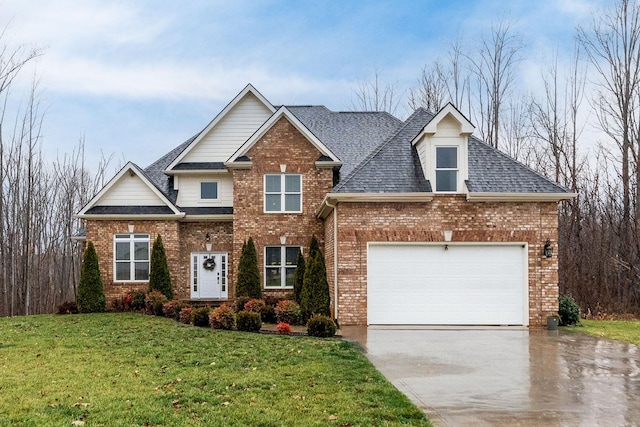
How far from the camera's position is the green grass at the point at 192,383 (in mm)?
6406

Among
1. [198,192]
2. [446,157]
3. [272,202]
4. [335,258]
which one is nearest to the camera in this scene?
[335,258]

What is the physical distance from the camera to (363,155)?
71.4 feet

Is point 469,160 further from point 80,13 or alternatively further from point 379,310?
point 80,13

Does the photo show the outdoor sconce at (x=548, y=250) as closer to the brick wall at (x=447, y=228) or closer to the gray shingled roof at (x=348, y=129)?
the brick wall at (x=447, y=228)

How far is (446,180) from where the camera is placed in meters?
16.2

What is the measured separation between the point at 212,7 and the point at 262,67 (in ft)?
25.2

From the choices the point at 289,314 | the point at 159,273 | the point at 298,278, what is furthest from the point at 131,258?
the point at 289,314

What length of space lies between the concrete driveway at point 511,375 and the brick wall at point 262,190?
21.3 ft

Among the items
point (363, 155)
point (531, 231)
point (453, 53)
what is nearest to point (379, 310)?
point (531, 231)

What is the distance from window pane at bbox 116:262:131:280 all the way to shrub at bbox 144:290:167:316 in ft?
6.11

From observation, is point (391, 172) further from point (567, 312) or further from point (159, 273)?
point (159, 273)

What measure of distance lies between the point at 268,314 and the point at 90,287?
7.26 m

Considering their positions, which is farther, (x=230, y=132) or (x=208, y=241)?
(x=230, y=132)

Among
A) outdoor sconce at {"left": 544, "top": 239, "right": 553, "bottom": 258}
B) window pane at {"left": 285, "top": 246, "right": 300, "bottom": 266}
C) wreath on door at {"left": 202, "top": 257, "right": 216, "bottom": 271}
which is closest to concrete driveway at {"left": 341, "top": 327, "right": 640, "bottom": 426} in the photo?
outdoor sconce at {"left": 544, "top": 239, "right": 553, "bottom": 258}
